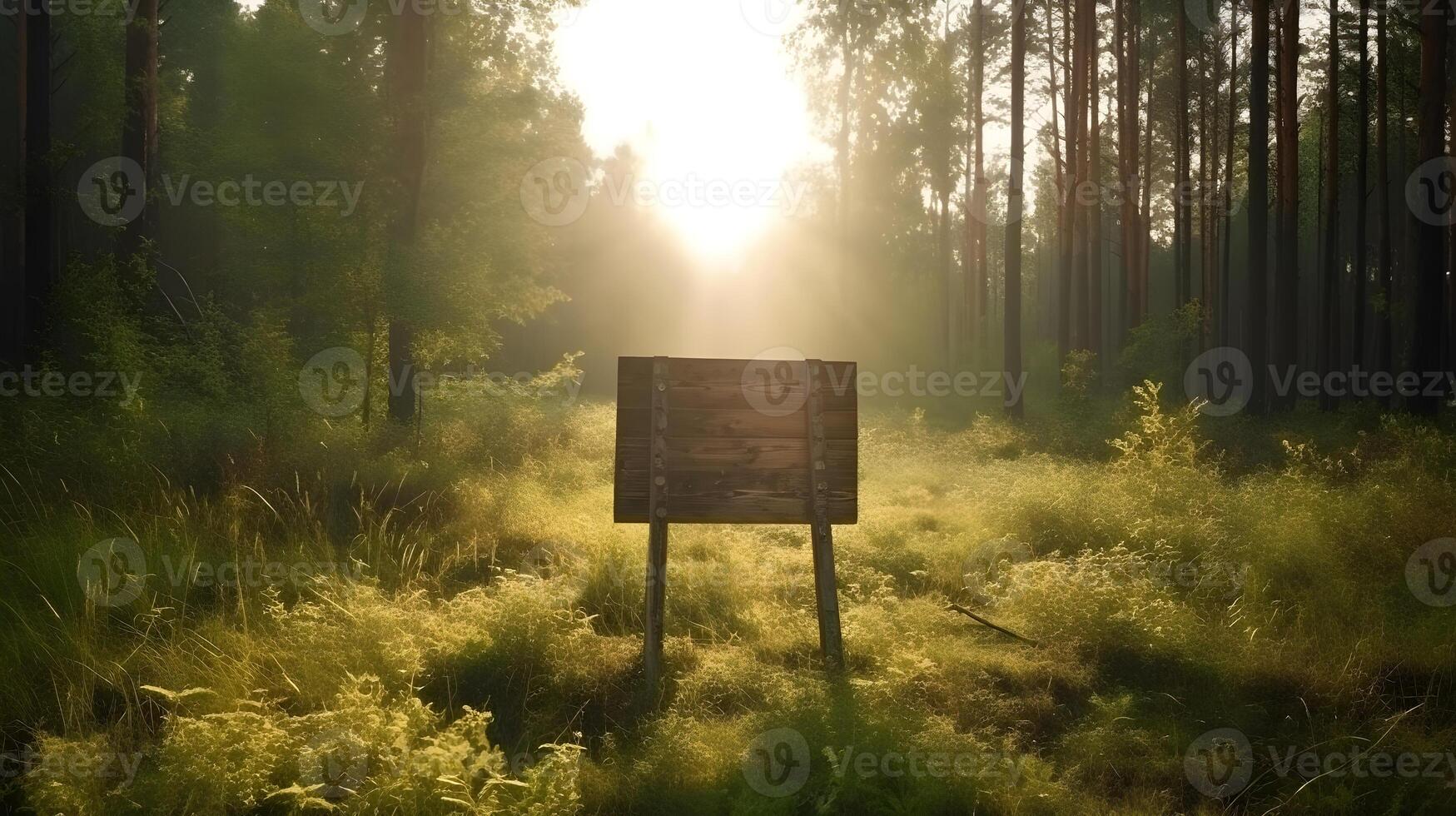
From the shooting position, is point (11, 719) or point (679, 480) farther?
point (679, 480)

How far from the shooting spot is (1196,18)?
27469 millimetres

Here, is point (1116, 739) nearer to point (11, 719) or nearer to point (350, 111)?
point (11, 719)

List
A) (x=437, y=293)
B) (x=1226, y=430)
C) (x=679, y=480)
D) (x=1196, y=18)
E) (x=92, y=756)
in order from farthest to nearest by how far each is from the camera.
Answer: (x=1196, y=18) → (x=1226, y=430) → (x=437, y=293) → (x=679, y=480) → (x=92, y=756)

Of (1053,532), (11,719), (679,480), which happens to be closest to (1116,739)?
(679,480)

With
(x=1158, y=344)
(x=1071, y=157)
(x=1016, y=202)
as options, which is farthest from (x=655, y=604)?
(x=1071, y=157)

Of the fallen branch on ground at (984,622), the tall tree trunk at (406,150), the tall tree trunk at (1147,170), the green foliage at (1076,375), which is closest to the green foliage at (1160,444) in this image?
the fallen branch on ground at (984,622)

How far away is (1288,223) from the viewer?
20938 millimetres

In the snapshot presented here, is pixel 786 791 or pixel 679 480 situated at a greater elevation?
pixel 679 480

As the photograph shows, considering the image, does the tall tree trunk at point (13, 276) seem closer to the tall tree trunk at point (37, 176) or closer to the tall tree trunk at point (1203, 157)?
the tall tree trunk at point (37, 176)

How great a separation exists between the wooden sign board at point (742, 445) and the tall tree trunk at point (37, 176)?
11720 millimetres

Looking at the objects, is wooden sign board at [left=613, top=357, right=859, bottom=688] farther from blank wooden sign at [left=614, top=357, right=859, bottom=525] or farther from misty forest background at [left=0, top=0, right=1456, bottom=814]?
misty forest background at [left=0, top=0, right=1456, bottom=814]

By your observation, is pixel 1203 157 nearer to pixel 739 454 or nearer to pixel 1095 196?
pixel 1095 196

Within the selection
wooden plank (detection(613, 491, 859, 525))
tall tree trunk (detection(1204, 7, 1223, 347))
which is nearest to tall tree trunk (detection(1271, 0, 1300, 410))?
tall tree trunk (detection(1204, 7, 1223, 347))

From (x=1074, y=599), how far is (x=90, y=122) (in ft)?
60.3
